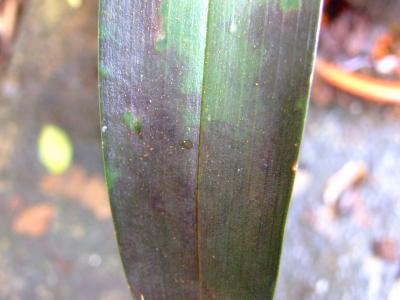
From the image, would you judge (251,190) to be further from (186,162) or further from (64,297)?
(64,297)

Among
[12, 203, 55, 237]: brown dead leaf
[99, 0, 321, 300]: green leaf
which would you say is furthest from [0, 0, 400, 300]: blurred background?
[99, 0, 321, 300]: green leaf

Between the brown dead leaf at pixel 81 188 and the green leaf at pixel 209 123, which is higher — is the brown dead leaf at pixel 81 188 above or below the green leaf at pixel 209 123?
below

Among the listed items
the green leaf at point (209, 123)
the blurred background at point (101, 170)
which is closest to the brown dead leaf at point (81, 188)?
the blurred background at point (101, 170)

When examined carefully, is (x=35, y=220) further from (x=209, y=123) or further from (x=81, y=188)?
(x=209, y=123)

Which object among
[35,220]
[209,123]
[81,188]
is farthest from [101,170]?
[209,123]

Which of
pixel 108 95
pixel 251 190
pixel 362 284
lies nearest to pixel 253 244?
pixel 251 190

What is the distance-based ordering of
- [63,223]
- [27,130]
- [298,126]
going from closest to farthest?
[298,126] → [63,223] → [27,130]

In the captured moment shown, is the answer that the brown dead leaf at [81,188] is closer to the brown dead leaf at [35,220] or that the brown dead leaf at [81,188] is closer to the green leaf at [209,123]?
the brown dead leaf at [35,220]
